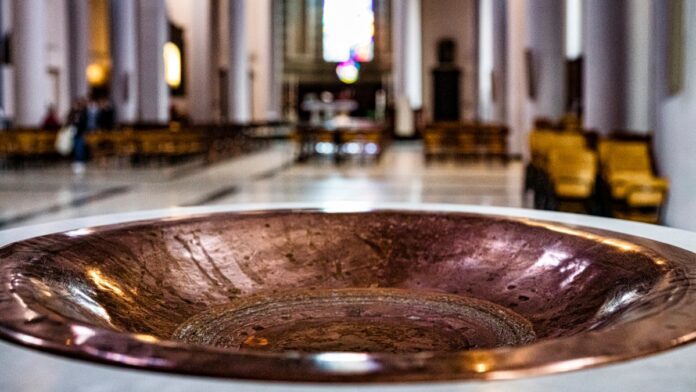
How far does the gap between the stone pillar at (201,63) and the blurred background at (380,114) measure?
1.7 inches

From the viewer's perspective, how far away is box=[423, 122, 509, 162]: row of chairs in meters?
16.4

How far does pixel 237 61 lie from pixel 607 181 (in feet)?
58.7

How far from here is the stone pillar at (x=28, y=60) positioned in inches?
637

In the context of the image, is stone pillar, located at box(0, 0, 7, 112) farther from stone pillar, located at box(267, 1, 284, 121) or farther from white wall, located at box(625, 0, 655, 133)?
white wall, located at box(625, 0, 655, 133)

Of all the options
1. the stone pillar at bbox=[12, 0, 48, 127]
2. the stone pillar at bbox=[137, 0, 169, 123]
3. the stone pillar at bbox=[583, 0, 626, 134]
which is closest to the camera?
the stone pillar at bbox=[583, 0, 626, 134]

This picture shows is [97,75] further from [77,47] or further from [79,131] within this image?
[79,131]

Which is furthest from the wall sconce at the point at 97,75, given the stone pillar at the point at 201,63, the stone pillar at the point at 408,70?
the stone pillar at the point at 408,70

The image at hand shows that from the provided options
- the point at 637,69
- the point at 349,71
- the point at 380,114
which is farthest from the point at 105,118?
the point at 349,71

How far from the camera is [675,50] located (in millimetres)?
7117

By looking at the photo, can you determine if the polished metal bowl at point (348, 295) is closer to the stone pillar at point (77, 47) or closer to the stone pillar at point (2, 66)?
the stone pillar at point (2, 66)

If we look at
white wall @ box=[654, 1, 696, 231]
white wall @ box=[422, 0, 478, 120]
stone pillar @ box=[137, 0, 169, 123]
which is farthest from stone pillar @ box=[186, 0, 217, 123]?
white wall @ box=[654, 1, 696, 231]

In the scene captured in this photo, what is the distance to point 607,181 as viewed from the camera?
314 inches

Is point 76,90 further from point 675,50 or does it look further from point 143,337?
point 143,337

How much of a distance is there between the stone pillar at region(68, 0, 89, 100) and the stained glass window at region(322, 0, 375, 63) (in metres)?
13.3
